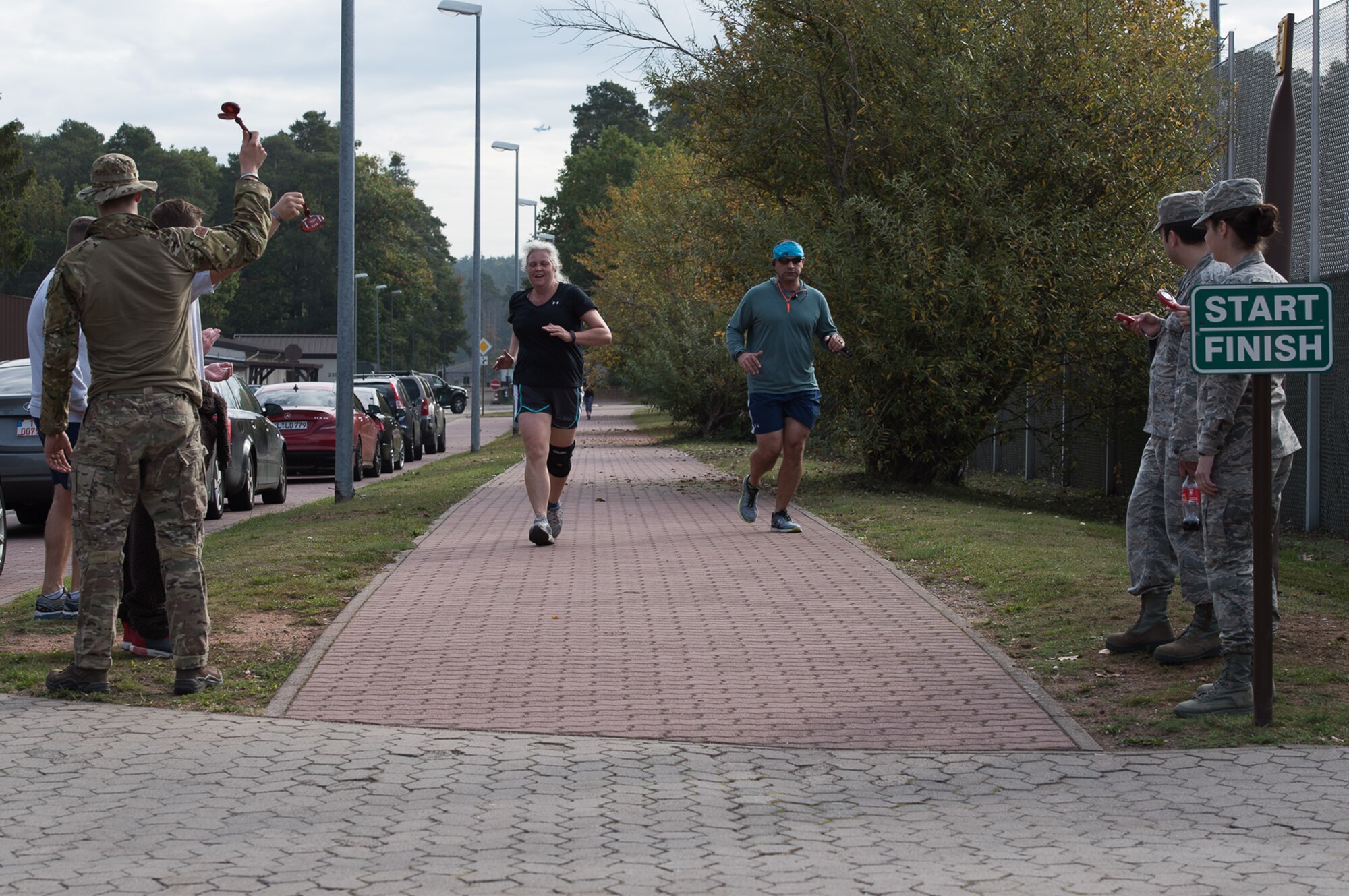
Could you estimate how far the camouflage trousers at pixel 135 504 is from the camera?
19.9 ft

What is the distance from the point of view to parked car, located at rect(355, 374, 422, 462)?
30031mm

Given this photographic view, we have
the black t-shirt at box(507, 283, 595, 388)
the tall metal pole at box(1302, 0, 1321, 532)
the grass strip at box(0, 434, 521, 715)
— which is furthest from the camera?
the tall metal pole at box(1302, 0, 1321, 532)

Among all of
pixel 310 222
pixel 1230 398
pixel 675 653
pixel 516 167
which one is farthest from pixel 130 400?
pixel 516 167

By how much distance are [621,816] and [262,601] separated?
4287 millimetres

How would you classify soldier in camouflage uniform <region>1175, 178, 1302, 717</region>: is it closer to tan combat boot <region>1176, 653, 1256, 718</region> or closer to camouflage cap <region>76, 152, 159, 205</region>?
tan combat boot <region>1176, 653, 1256, 718</region>

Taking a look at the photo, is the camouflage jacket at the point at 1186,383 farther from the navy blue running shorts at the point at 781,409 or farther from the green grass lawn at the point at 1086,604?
the navy blue running shorts at the point at 781,409

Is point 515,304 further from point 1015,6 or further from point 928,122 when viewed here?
point 1015,6

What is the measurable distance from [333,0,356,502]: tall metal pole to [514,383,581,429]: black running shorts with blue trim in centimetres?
591

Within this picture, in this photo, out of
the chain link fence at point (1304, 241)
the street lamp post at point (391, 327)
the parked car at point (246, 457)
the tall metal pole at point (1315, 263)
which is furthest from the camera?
the street lamp post at point (391, 327)

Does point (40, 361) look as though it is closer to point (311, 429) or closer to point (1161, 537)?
point (1161, 537)

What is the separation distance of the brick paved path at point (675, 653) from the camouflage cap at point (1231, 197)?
201 centimetres

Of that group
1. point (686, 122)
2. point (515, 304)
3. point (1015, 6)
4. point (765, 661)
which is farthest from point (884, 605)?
point (686, 122)

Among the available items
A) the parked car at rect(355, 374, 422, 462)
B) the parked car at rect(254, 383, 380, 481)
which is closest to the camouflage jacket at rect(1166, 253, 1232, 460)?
the parked car at rect(254, 383, 380, 481)

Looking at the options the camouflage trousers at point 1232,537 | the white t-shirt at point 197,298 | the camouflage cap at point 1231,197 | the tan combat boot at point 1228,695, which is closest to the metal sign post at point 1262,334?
the tan combat boot at point 1228,695
